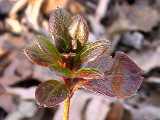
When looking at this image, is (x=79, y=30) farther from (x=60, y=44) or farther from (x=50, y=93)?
(x=50, y=93)

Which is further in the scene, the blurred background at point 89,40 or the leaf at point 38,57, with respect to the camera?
the blurred background at point 89,40

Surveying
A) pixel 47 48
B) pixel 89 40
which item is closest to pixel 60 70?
pixel 47 48

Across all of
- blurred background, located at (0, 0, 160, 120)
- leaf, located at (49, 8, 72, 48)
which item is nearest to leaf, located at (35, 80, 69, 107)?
leaf, located at (49, 8, 72, 48)

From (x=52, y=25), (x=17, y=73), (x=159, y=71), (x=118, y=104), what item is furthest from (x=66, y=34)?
(x=159, y=71)

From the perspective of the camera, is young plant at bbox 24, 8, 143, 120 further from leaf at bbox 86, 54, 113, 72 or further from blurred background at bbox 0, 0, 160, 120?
blurred background at bbox 0, 0, 160, 120

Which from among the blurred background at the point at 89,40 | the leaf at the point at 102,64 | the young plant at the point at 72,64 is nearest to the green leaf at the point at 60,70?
the young plant at the point at 72,64

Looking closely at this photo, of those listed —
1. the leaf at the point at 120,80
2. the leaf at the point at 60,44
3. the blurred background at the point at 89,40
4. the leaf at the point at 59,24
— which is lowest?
the blurred background at the point at 89,40

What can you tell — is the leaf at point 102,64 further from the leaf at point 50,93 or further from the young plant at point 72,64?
the leaf at point 50,93
